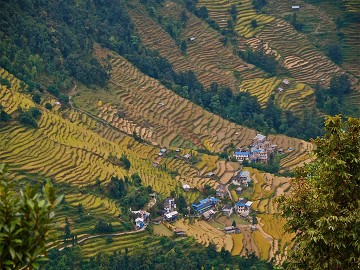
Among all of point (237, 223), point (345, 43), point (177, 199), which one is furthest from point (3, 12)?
point (345, 43)

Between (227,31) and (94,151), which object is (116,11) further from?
(94,151)

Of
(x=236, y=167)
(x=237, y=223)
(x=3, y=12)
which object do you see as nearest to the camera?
(x=237, y=223)

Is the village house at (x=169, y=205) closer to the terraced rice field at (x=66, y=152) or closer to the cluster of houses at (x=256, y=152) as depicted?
the terraced rice field at (x=66, y=152)

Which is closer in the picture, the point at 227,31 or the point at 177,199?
the point at 177,199

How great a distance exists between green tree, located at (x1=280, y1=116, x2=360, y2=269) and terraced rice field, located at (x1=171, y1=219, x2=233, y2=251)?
14.4 metres

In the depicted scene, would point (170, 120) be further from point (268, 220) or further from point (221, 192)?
point (268, 220)

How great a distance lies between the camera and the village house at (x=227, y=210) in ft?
75.5

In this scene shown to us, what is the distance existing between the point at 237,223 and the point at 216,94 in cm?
1030

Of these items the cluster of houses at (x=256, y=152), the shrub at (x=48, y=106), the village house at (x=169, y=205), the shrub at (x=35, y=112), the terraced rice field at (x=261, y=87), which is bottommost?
the terraced rice field at (x=261, y=87)

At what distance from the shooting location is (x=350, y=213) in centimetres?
574

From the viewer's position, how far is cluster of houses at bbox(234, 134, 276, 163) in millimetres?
27094

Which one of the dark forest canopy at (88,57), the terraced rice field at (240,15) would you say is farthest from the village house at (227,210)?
the terraced rice field at (240,15)

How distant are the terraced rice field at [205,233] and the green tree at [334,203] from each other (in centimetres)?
1440

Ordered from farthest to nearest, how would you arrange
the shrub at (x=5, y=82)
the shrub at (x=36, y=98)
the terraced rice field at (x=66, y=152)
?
the shrub at (x=36, y=98)
the shrub at (x=5, y=82)
the terraced rice field at (x=66, y=152)
